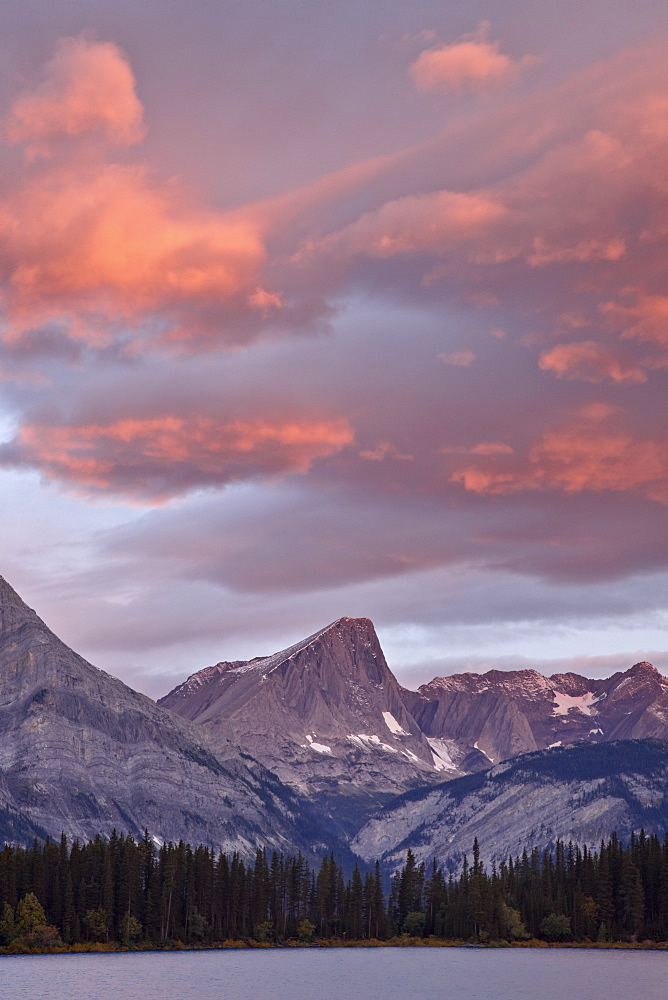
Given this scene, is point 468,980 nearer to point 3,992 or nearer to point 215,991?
point 215,991

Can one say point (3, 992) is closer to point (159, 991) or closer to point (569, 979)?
point (159, 991)

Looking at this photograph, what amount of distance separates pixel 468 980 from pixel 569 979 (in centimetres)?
1583

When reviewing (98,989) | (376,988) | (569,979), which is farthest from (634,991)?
(98,989)

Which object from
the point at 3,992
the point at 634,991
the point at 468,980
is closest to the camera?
the point at 3,992

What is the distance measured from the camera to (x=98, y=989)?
17125cm

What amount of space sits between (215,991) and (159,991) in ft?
25.5

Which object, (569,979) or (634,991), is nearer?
(634,991)

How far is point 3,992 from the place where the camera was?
165750mm

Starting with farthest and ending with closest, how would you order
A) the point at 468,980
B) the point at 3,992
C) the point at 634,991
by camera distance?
1. the point at 468,980
2. the point at 634,991
3. the point at 3,992

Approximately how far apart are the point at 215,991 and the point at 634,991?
57507 mm

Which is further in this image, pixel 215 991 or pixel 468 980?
pixel 468 980

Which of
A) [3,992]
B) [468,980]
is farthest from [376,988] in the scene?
[3,992]

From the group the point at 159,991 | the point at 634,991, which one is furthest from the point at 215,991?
the point at 634,991

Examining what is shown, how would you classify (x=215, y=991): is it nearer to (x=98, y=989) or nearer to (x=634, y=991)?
(x=98, y=989)
